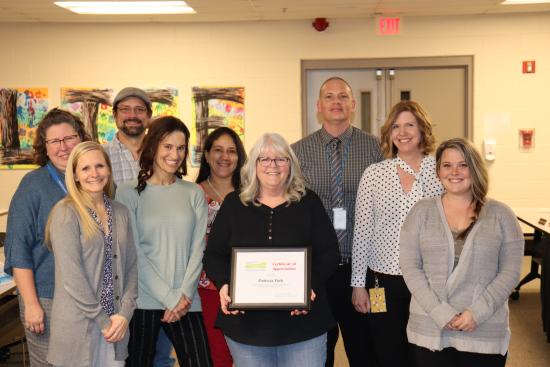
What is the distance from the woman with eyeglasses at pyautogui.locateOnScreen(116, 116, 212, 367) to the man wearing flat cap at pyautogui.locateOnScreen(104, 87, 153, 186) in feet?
1.89

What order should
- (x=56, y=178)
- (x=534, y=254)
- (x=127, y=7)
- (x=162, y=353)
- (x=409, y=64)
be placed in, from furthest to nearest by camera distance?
1. (x=409, y=64)
2. (x=127, y=7)
3. (x=534, y=254)
4. (x=162, y=353)
5. (x=56, y=178)

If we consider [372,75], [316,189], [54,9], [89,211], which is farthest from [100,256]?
[372,75]

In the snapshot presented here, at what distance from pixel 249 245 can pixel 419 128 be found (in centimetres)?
104

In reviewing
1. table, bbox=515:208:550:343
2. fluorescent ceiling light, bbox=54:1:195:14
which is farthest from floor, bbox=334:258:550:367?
fluorescent ceiling light, bbox=54:1:195:14

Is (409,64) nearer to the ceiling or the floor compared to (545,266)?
nearer to the ceiling

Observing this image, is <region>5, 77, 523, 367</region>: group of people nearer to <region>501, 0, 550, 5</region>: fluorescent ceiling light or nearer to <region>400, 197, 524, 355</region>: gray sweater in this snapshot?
<region>400, 197, 524, 355</region>: gray sweater

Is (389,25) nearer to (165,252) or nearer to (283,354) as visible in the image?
(165,252)

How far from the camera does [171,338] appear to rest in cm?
265

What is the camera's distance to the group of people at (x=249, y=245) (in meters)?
2.28

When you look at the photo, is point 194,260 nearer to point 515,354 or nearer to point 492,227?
point 492,227

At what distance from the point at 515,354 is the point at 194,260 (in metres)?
2.66

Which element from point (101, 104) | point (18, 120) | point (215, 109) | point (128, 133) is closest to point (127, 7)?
point (101, 104)

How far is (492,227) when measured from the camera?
2318 millimetres

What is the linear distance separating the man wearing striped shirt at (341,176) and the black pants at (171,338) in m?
0.77
